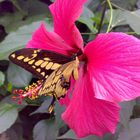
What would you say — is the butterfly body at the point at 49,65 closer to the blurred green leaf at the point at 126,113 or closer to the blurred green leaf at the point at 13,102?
the blurred green leaf at the point at 126,113

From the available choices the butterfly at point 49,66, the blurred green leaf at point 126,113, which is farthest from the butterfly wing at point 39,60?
the blurred green leaf at point 126,113

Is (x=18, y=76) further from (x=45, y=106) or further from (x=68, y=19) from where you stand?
(x=68, y=19)

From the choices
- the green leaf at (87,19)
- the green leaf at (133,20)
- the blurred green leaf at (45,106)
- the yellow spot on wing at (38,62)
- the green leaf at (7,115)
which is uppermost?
the yellow spot on wing at (38,62)

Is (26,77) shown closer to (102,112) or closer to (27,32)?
(27,32)

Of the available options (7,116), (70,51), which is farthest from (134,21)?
(7,116)

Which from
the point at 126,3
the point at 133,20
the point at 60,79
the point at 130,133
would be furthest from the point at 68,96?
the point at 126,3

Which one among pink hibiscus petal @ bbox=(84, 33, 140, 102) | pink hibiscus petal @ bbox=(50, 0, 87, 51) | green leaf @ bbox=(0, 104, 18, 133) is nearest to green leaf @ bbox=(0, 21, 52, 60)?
green leaf @ bbox=(0, 104, 18, 133)
